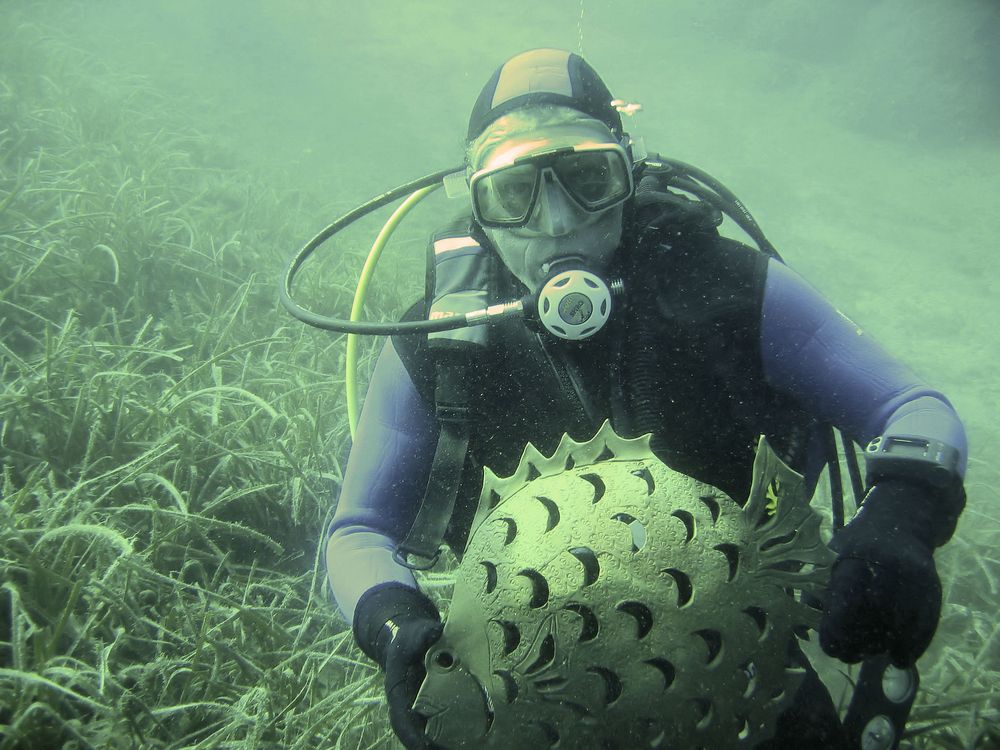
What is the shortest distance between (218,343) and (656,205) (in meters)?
2.89

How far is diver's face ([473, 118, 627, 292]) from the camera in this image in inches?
64.2

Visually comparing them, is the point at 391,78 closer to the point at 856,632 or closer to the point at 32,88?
the point at 32,88

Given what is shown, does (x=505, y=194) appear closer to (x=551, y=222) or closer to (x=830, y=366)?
(x=551, y=222)

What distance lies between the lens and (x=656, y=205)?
1824 mm

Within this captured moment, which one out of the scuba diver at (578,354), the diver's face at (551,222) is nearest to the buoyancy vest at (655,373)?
the scuba diver at (578,354)

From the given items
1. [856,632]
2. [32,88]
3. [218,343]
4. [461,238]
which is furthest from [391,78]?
[856,632]

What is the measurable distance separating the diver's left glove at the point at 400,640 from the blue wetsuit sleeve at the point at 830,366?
1257 mm

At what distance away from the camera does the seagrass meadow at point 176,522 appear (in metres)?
1.73

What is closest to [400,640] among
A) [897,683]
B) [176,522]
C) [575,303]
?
[575,303]

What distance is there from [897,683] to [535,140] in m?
1.64

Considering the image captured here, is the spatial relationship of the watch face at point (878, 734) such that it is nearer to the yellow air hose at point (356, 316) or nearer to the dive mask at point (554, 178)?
the dive mask at point (554, 178)

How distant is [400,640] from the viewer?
1104 millimetres

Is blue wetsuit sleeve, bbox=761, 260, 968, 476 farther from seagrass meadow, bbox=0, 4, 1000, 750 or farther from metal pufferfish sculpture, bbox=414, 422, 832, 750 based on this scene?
metal pufferfish sculpture, bbox=414, 422, 832, 750

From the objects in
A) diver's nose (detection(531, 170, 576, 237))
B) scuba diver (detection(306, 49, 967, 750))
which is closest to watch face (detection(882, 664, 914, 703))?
scuba diver (detection(306, 49, 967, 750))
